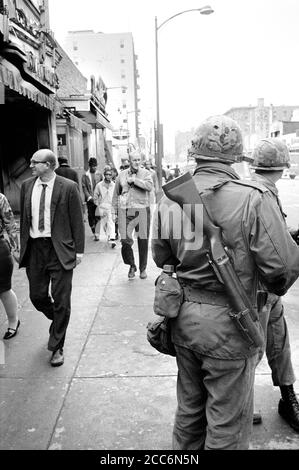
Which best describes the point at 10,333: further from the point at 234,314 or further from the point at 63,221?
the point at 234,314

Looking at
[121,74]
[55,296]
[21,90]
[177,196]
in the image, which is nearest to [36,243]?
[55,296]

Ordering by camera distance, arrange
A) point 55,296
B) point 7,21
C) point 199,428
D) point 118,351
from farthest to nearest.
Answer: point 7,21 → point 118,351 → point 55,296 → point 199,428

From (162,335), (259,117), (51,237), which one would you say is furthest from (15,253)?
(259,117)

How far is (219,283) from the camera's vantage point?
6.95 feet

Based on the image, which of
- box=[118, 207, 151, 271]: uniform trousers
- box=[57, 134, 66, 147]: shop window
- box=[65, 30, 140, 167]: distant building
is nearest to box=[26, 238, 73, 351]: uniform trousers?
box=[118, 207, 151, 271]: uniform trousers

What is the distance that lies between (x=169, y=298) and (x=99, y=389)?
5.47 feet

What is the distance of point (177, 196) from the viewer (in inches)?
84.4

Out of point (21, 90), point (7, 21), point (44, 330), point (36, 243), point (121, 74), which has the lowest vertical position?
point (44, 330)

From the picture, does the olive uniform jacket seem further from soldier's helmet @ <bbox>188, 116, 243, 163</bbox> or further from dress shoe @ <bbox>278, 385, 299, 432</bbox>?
dress shoe @ <bbox>278, 385, 299, 432</bbox>

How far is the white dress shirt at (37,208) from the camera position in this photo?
401 cm

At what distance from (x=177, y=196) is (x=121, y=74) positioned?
102 meters

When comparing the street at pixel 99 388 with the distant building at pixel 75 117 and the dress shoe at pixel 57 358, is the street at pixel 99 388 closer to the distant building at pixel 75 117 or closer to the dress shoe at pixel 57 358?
the dress shoe at pixel 57 358

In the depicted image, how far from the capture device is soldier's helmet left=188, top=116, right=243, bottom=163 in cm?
218

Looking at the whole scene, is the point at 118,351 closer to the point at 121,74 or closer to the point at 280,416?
the point at 280,416
